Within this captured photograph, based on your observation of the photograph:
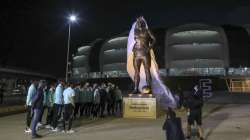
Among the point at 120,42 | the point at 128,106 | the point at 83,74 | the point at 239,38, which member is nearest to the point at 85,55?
the point at 83,74

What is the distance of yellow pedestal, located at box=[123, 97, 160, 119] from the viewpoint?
2241 centimetres

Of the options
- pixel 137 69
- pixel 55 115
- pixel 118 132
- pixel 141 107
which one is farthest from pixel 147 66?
pixel 55 115

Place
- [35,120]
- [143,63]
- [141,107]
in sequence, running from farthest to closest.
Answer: [143,63] → [141,107] → [35,120]

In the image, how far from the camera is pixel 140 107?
2267 centimetres

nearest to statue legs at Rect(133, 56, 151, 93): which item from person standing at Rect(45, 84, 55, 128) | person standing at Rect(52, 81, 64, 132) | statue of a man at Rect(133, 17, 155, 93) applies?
statue of a man at Rect(133, 17, 155, 93)

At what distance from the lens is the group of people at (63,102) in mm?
14973

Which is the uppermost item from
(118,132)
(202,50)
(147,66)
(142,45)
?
(202,50)

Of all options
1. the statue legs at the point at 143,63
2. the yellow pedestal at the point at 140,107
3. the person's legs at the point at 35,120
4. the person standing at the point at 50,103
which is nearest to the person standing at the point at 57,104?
the person standing at the point at 50,103

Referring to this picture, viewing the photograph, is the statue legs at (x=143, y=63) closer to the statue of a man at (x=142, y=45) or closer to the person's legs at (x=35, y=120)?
the statue of a man at (x=142, y=45)

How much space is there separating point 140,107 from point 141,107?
0.06 meters

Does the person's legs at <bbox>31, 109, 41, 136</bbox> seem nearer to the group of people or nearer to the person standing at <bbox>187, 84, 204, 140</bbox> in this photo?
the group of people

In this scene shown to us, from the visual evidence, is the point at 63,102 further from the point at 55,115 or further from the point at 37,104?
the point at 37,104

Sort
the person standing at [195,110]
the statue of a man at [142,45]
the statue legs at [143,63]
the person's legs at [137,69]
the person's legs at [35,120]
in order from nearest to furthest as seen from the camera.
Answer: the person standing at [195,110] → the person's legs at [35,120] → the statue of a man at [142,45] → the statue legs at [143,63] → the person's legs at [137,69]

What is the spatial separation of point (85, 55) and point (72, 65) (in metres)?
7.89
